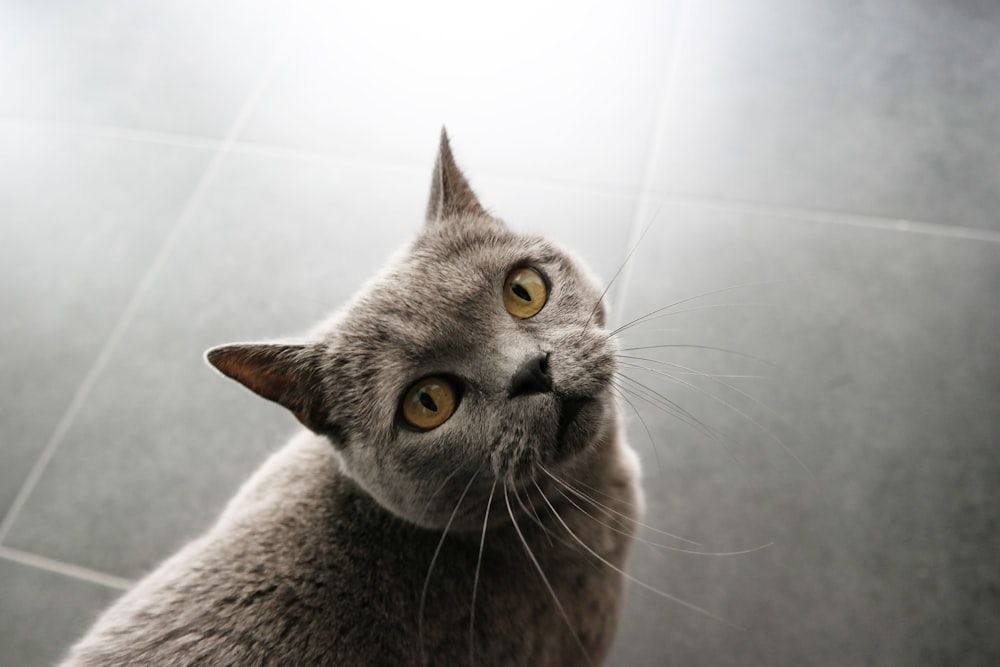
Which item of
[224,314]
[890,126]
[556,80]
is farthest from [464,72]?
[890,126]

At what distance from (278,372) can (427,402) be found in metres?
Answer: 0.18

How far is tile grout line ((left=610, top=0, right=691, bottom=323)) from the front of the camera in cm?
142

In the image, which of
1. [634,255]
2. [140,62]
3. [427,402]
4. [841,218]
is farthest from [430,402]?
[140,62]

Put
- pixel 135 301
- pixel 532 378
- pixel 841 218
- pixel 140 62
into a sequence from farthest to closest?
pixel 140 62 → pixel 135 301 → pixel 841 218 → pixel 532 378

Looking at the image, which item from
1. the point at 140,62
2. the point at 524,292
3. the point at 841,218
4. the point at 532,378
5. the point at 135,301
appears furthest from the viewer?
the point at 140,62

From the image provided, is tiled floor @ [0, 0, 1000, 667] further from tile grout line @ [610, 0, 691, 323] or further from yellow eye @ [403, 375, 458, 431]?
yellow eye @ [403, 375, 458, 431]

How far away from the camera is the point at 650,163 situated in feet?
5.01

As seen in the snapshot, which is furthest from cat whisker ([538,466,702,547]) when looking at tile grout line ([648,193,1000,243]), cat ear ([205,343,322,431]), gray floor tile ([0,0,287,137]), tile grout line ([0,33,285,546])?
gray floor tile ([0,0,287,137])

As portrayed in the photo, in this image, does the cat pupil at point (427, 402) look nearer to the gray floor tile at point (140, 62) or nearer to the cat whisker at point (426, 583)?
the cat whisker at point (426, 583)

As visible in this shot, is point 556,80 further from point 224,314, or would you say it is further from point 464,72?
point 224,314

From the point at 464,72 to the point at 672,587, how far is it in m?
1.24

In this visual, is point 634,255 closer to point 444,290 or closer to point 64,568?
point 444,290

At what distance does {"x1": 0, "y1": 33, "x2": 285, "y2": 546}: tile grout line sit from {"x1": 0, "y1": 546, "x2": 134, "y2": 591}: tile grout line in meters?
0.05

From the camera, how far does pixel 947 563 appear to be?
1.15m
